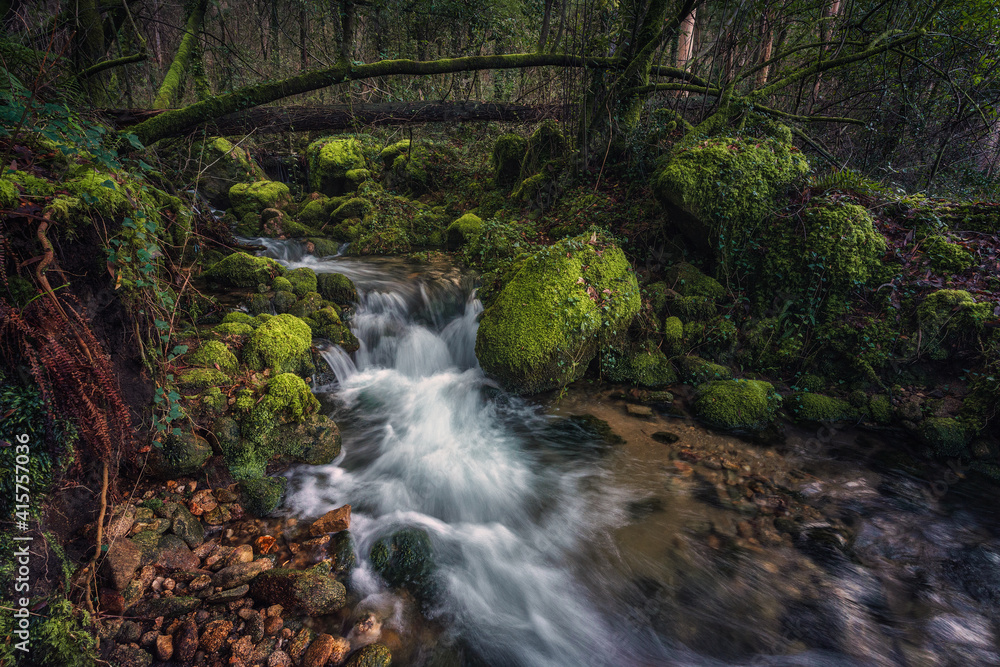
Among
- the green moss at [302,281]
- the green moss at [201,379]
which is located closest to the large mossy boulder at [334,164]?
the green moss at [302,281]

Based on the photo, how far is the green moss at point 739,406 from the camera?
5496 millimetres

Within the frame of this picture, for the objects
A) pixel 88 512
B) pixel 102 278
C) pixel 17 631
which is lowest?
pixel 17 631

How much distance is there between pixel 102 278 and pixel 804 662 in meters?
5.84

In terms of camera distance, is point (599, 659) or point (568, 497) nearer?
point (599, 659)

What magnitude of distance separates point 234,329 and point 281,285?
5.73 ft

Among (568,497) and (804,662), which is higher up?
(568,497)

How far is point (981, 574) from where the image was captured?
3760 mm

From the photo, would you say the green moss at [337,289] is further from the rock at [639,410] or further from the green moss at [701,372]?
the green moss at [701,372]

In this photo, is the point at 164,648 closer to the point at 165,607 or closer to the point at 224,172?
the point at 165,607

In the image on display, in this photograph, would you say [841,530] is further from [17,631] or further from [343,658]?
[17,631]

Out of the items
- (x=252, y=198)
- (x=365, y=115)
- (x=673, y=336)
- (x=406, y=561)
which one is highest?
(x=365, y=115)

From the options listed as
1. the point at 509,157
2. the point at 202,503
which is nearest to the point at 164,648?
the point at 202,503

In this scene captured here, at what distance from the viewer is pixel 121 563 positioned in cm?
288

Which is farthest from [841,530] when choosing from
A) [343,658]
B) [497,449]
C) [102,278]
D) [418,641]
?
[102,278]
